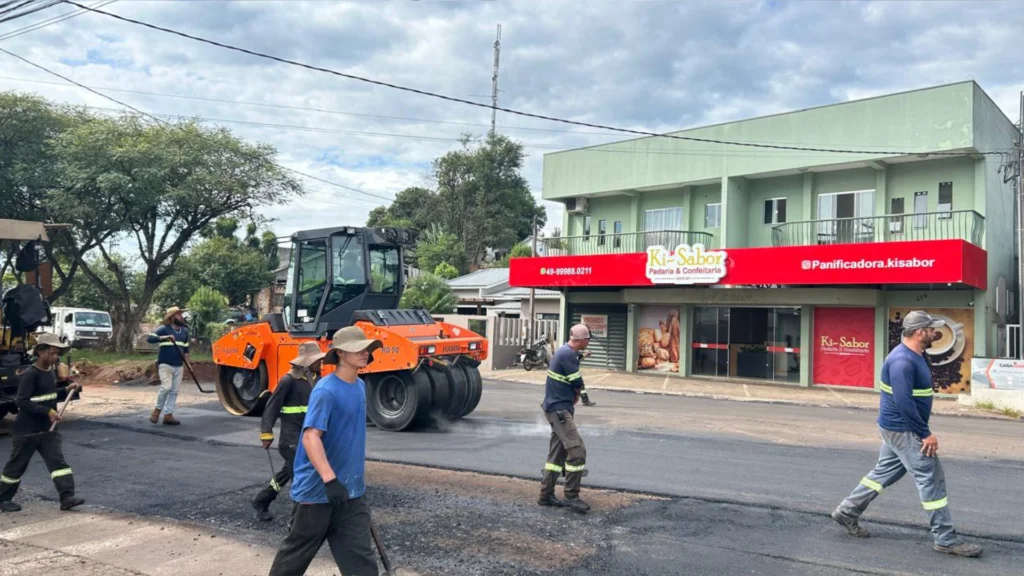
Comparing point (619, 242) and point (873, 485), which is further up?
point (619, 242)

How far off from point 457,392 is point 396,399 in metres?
0.94

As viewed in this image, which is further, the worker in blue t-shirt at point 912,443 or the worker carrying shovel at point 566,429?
the worker carrying shovel at point 566,429

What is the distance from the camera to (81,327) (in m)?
31.0

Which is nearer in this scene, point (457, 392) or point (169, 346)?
point (169, 346)

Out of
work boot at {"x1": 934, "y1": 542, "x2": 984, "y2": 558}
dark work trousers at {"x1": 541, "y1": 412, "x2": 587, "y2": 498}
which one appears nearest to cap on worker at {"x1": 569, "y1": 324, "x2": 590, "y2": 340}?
dark work trousers at {"x1": 541, "y1": 412, "x2": 587, "y2": 498}

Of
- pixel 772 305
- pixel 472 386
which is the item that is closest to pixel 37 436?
pixel 472 386

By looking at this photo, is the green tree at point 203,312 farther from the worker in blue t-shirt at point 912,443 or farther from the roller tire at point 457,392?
the worker in blue t-shirt at point 912,443

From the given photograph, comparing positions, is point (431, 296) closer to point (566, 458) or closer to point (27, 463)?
point (27, 463)

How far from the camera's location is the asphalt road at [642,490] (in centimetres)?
536

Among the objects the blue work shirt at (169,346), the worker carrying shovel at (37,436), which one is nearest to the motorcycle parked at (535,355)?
Answer: the blue work shirt at (169,346)

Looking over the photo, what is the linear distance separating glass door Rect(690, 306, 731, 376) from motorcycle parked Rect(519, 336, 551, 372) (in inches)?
192

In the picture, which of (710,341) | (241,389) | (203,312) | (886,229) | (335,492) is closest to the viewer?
(335,492)

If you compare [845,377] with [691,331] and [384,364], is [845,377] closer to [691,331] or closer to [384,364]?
[691,331]

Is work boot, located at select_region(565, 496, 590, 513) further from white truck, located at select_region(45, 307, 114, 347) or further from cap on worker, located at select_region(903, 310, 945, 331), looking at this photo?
white truck, located at select_region(45, 307, 114, 347)
